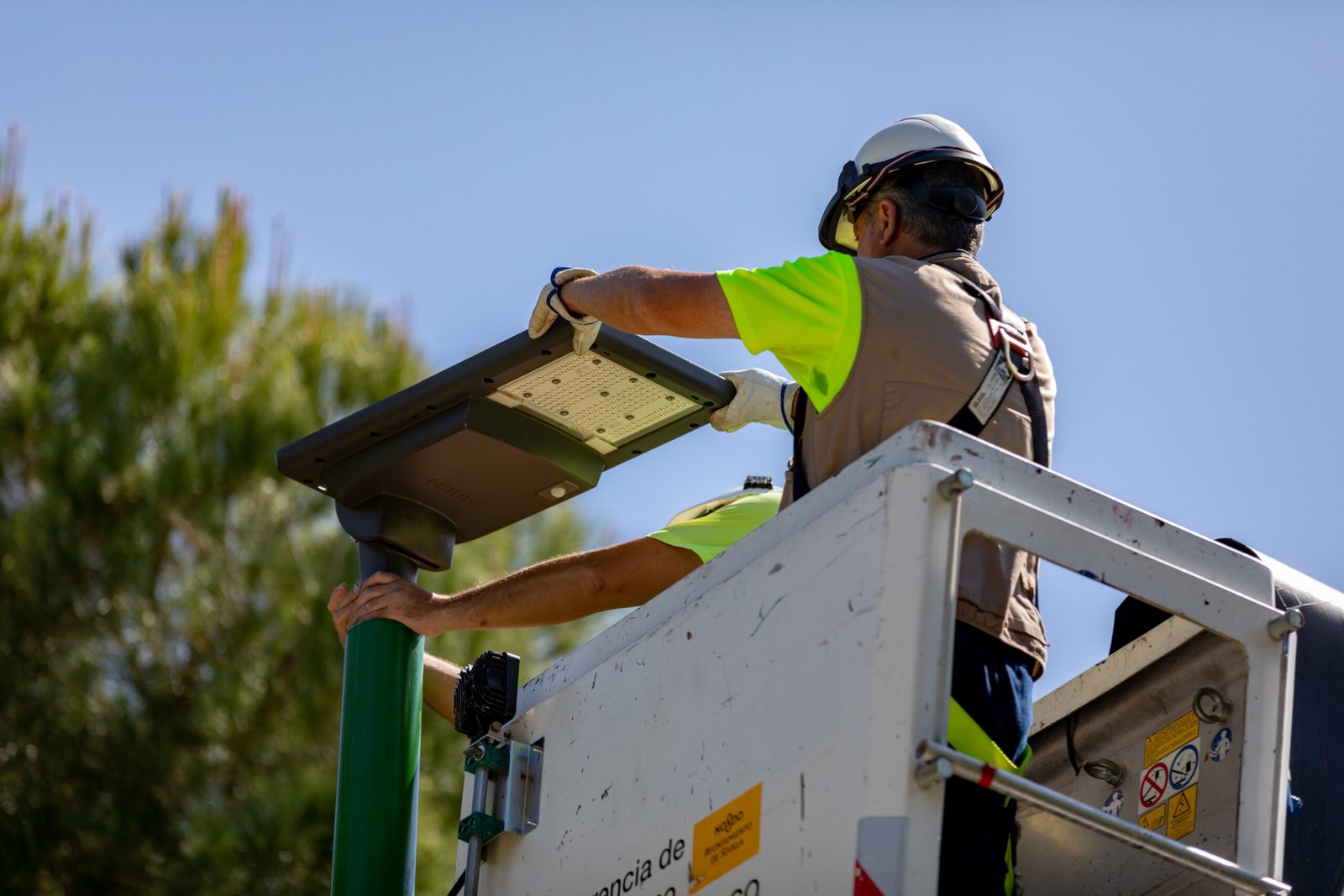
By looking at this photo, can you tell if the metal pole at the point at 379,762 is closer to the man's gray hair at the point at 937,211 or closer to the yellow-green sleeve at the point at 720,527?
the yellow-green sleeve at the point at 720,527

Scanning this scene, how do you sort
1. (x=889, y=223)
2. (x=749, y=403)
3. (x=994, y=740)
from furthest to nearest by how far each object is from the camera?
(x=749, y=403) → (x=889, y=223) → (x=994, y=740)

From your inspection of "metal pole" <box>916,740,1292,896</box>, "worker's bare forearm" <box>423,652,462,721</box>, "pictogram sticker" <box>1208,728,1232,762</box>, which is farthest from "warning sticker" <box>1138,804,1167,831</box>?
"worker's bare forearm" <box>423,652,462,721</box>

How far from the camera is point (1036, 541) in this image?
2.63 m

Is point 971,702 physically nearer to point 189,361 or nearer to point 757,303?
point 757,303

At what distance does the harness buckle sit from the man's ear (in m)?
0.37

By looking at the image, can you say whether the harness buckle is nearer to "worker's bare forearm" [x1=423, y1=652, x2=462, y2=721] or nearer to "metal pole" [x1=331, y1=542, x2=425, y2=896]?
"metal pole" [x1=331, y1=542, x2=425, y2=896]

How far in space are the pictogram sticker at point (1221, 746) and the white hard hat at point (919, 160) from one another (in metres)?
1.11

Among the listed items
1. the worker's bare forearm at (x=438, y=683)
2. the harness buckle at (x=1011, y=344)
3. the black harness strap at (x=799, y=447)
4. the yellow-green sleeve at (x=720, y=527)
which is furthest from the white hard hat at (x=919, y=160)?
the worker's bare forearm at (x=438, y=683)

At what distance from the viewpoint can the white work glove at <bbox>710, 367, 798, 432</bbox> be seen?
419 centimetres

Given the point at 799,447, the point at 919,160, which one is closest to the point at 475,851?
the point at 799,447

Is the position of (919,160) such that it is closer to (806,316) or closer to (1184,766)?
(806,316)

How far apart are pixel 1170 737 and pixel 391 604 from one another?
1.80 m

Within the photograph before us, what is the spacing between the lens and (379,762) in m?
A: 3.99

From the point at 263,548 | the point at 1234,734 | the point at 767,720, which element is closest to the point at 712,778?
the point at 767,720
